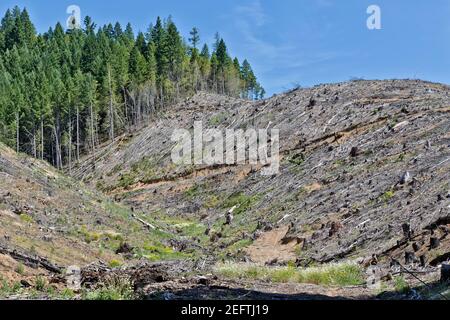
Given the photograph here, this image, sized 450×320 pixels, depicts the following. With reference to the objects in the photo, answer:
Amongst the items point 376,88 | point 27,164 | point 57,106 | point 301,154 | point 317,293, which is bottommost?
point 317,293

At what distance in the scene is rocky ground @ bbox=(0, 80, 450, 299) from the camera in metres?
16.6

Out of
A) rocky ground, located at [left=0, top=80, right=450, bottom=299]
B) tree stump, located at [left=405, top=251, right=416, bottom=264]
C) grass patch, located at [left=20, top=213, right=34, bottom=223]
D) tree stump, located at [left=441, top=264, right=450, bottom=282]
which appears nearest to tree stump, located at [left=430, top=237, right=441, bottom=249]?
rocky ground, located at [left=0, top=80, right=450, bottom=299]

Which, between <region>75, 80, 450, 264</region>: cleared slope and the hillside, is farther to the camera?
<region>75, 80, 450, 264</region>: cleared slope

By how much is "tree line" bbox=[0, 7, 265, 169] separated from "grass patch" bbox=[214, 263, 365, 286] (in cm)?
6112

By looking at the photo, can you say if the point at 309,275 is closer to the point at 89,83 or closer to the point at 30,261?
the point at 30,261

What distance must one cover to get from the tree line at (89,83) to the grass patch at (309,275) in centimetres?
6112

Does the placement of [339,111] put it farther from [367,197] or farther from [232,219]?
[367,197]

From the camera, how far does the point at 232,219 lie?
1396 inches

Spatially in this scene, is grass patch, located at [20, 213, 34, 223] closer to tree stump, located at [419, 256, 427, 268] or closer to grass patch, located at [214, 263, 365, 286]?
grass patch, located at [214, 263, 365, 286]

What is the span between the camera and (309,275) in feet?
45.0

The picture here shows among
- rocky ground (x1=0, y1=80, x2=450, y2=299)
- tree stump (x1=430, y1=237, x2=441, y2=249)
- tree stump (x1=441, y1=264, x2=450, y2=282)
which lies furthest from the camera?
rocky ground (x1=0, y1=80, x2=450, y2=299)
